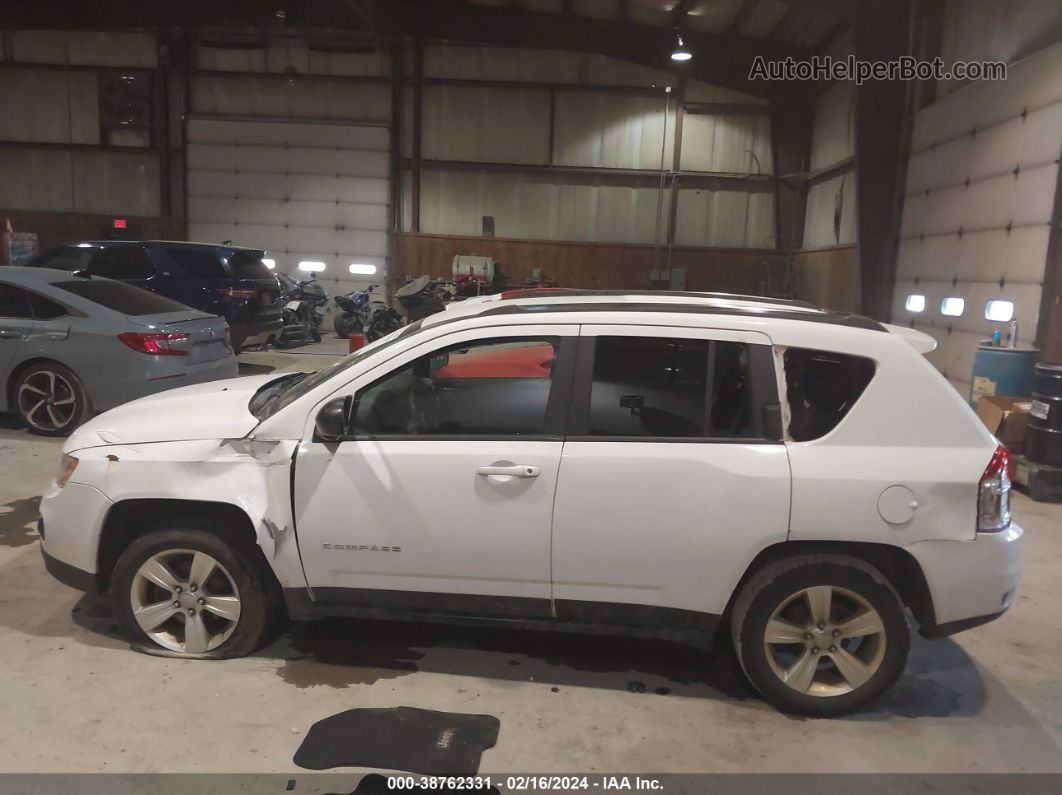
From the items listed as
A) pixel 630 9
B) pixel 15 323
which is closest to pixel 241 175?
pixel 630 9

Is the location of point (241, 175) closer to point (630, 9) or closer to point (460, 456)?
point (630, 9)

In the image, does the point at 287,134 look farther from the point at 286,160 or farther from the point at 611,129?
the point at 611,129

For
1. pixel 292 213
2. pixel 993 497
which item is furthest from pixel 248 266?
pixel 993 497

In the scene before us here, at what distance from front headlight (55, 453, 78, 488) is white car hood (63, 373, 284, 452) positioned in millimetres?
45

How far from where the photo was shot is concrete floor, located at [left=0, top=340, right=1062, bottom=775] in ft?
8.91

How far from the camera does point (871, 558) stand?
2979 mm

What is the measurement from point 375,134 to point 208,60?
4620mm

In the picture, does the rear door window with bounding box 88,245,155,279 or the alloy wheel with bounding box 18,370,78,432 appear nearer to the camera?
the alloy wheel with bounding box 18,370,78,432

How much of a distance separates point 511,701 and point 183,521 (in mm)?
1589

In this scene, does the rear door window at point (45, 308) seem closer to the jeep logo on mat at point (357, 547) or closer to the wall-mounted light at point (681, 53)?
the jeep logo on mat at point (357, 547)

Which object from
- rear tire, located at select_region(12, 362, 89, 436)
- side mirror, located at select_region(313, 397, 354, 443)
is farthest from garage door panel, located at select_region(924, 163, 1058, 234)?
rear tire, located at select_region(12, 362, 89, 436)

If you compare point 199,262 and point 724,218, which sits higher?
point 724,218

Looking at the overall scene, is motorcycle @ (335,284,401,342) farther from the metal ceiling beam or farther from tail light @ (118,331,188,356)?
tail light @ (118,331,188,356)

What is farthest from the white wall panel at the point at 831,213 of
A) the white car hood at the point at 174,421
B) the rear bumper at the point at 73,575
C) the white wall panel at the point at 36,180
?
the white wall panel at the point at 36,180
